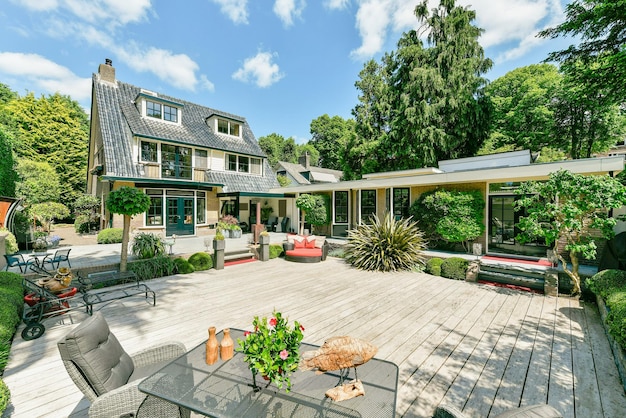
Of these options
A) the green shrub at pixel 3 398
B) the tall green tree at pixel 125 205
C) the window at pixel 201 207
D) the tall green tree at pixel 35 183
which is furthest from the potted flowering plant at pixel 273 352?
the tall green tree at pixel 35 183

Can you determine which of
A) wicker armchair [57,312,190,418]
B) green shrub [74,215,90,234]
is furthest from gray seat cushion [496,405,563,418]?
green shrub [74,215,90,234]

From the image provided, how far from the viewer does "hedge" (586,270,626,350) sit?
3018mm

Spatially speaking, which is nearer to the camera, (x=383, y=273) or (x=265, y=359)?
(x=265, y=359)

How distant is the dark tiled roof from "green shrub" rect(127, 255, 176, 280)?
7023 millimetres

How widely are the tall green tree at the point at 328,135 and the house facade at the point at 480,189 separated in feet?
84.0

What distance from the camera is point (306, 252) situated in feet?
31.0

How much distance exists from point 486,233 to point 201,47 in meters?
13.7

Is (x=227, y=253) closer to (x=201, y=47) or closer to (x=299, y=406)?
(x=299, y=406)

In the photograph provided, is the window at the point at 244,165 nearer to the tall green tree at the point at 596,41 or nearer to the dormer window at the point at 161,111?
the dormer window at the point at 161,111

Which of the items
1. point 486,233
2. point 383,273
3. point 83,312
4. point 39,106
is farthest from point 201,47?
point 39,106

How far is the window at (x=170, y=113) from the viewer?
14609 millimetres

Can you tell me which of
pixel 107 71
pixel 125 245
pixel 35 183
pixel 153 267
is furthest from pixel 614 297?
pixel 35 183

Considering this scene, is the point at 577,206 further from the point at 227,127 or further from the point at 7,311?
the point at 227,127

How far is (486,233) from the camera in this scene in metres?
8.98
